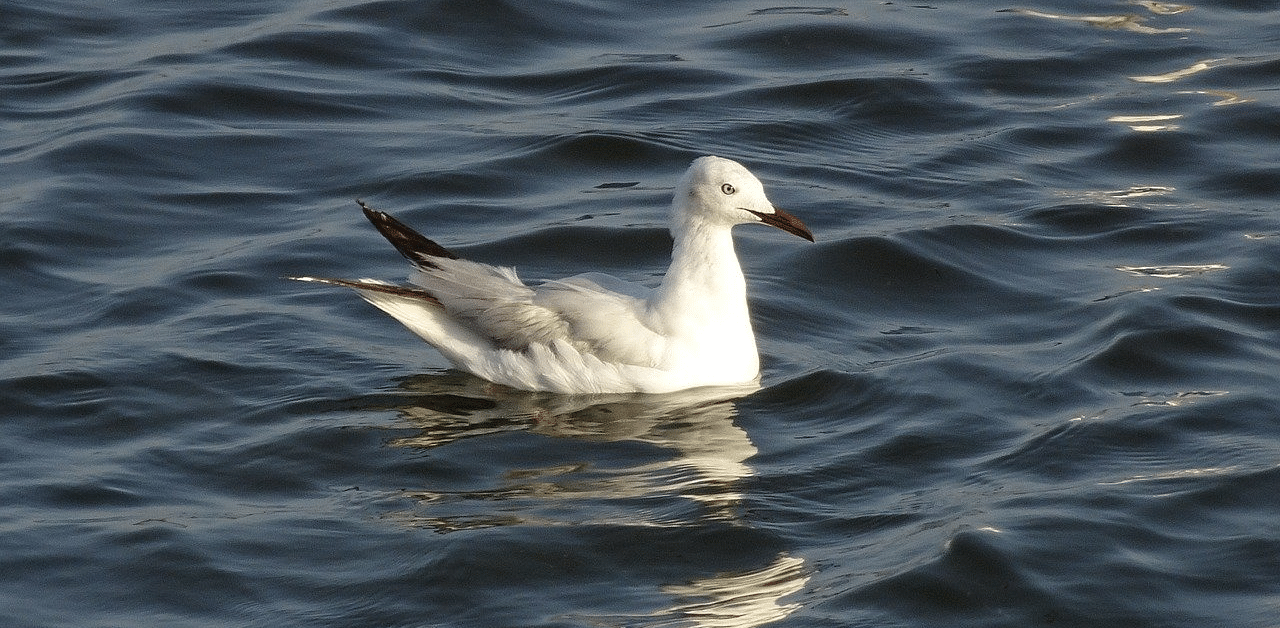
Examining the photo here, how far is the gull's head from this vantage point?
377 inches

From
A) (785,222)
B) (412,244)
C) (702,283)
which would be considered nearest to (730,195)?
(785,222)

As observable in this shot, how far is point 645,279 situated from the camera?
11.3 m

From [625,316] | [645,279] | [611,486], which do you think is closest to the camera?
[611,486]

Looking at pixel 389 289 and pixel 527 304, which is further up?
pixel 389 289

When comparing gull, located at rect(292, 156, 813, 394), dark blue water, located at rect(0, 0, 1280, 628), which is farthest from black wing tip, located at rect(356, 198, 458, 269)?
dark blue water, located at rect(0, 0, 1280, 628)

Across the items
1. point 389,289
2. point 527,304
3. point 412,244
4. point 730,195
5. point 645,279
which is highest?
point 730,195

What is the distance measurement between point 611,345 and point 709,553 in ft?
6.41

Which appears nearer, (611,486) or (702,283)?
(611,486)

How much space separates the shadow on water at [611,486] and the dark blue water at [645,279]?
2 cm

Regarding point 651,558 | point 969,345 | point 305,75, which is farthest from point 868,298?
point 305,75

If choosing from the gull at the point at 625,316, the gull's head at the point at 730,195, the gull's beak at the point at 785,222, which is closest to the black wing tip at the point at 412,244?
the gull at the point at 625,316

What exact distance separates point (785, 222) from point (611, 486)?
178cm

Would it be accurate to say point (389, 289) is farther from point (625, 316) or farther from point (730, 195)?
point (730, 195)

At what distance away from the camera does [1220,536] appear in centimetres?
801
